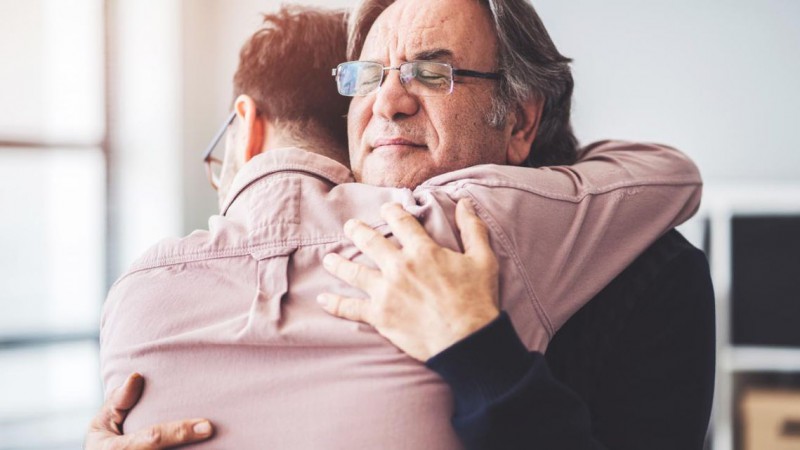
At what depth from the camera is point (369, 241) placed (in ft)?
2.79

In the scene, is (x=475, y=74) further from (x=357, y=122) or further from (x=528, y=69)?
(x=357, y=122)

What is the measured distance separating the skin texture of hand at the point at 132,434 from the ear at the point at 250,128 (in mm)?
595

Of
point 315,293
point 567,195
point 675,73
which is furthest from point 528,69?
point 675,73

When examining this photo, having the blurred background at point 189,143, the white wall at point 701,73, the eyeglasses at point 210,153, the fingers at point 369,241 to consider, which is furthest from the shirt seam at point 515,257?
the white wall at point 701,73

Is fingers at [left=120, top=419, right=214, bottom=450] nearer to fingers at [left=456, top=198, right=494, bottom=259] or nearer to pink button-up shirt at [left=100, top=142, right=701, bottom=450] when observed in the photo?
pink button-up shirt at [left=100, top=142, right=701, bottom=450]

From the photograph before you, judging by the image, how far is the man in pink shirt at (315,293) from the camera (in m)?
0.80

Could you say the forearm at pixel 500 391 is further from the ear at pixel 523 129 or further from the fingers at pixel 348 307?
the ear at pixel 523 129

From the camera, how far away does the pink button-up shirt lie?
802mm

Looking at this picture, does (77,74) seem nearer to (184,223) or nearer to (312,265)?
(184,223)

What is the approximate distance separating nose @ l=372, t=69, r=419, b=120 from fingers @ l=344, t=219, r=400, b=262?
14.6 inches

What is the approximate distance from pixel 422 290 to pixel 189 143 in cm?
261

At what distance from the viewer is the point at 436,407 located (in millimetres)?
810

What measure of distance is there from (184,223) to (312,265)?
2432 millimetres

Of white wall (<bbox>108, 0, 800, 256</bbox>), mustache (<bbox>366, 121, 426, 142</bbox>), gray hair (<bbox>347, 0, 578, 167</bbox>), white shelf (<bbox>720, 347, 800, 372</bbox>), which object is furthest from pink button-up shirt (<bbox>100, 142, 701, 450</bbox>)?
white wall (<bbox>108, 0, 800, 256</bbox>)
